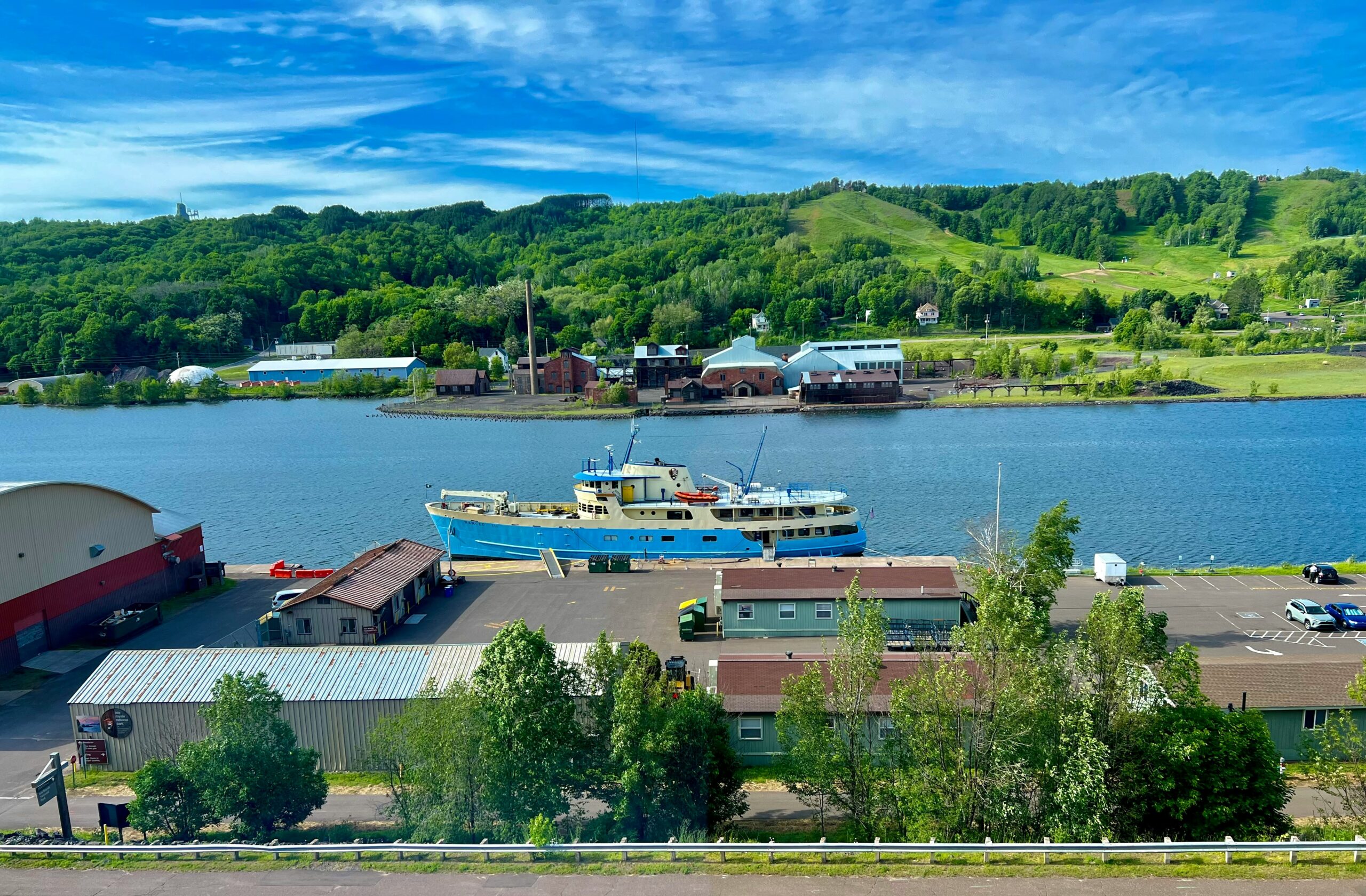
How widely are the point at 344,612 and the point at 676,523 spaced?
13.9m

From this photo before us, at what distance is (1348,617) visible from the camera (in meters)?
23.5

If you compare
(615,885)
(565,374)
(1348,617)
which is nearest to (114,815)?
(615,885)

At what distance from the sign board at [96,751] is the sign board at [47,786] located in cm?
402

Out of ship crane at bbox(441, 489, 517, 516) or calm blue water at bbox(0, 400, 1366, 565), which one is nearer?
ship crane at bbox(441, 489, 517, 516)

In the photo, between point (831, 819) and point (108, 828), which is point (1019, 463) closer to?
point (831, 819)

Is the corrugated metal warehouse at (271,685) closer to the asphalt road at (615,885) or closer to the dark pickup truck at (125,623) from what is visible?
the asphalt road at (615,885)

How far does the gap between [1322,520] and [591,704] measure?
41834mm

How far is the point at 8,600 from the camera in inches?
875

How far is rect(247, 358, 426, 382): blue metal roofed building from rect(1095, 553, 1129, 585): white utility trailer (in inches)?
4069

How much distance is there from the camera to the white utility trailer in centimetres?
2789

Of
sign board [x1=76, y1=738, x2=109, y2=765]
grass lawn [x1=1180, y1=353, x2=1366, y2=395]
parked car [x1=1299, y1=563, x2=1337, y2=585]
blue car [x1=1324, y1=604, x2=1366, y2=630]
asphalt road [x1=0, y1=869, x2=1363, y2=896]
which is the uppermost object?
grass lawn [x1=1180, y1=353, x2=1366, y2=395]

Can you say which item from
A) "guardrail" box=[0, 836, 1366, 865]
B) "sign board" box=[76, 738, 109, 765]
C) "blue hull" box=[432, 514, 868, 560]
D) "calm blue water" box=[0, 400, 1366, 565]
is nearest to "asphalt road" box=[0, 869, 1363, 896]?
"guardrail" box=[0, 836, 1366, 865]

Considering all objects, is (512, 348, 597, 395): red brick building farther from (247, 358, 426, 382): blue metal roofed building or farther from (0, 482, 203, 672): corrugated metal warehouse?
(0, 482, 203, 672): corrugated metal warehouse

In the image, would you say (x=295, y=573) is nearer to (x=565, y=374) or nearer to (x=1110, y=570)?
(x=1110, y=570)
